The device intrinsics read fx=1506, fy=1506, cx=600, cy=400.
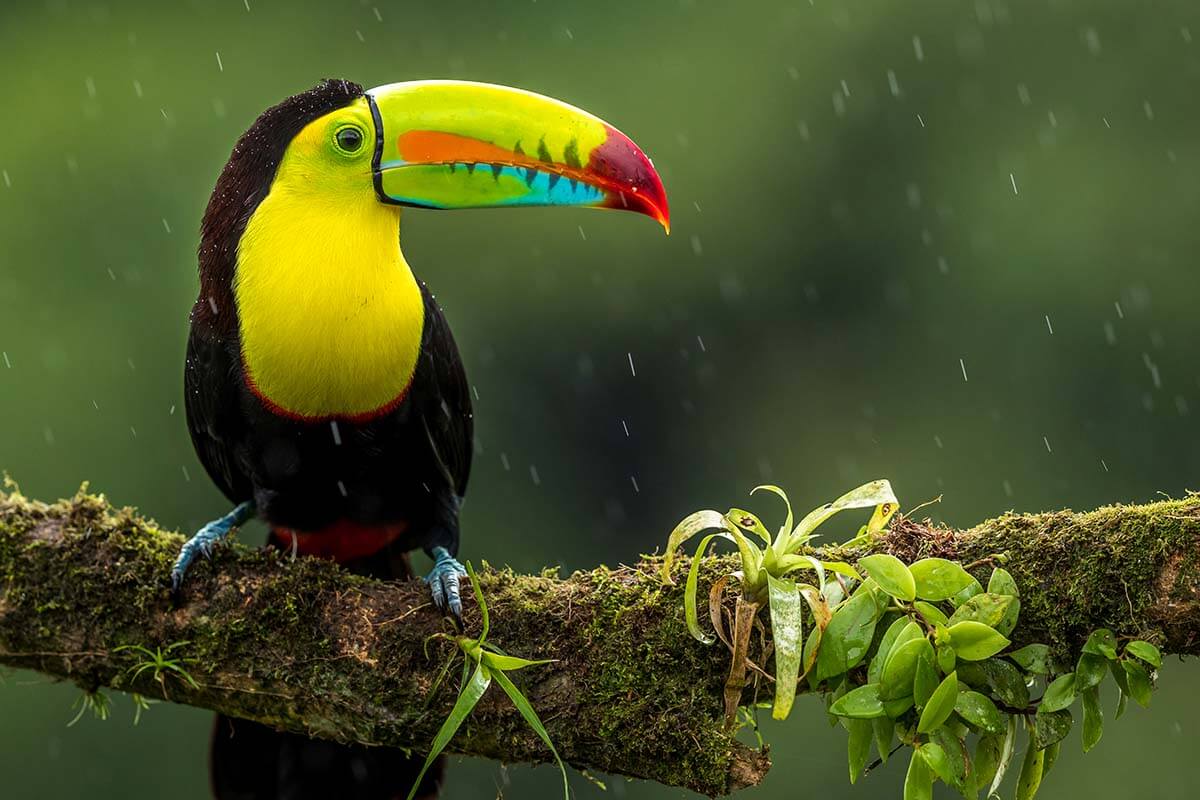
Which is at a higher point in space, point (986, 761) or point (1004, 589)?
point (1004, 589)

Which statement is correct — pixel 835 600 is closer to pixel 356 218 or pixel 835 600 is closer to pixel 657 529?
pixel 356 218

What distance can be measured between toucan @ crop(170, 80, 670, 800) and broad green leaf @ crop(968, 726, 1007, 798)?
1030 mm

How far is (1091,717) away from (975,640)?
0.24m

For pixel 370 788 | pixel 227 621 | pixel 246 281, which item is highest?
pixel 246 281

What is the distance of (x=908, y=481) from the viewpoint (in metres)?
8.94

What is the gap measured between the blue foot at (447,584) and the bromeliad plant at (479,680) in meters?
0.09

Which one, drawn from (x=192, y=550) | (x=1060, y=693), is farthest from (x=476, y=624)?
(x=1060, y=693)

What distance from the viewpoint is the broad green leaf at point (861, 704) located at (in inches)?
91.2

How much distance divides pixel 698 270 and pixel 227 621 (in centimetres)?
734

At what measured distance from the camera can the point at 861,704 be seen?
2.32 metres

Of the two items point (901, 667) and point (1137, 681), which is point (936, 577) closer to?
point (901, 667)

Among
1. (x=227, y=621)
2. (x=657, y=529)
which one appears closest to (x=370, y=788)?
(x=227, y=621)

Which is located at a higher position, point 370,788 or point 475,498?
point 370,788

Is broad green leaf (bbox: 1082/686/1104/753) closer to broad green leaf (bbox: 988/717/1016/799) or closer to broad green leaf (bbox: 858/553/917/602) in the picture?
broad green leaf (bbox: 988/717/1016/799)
